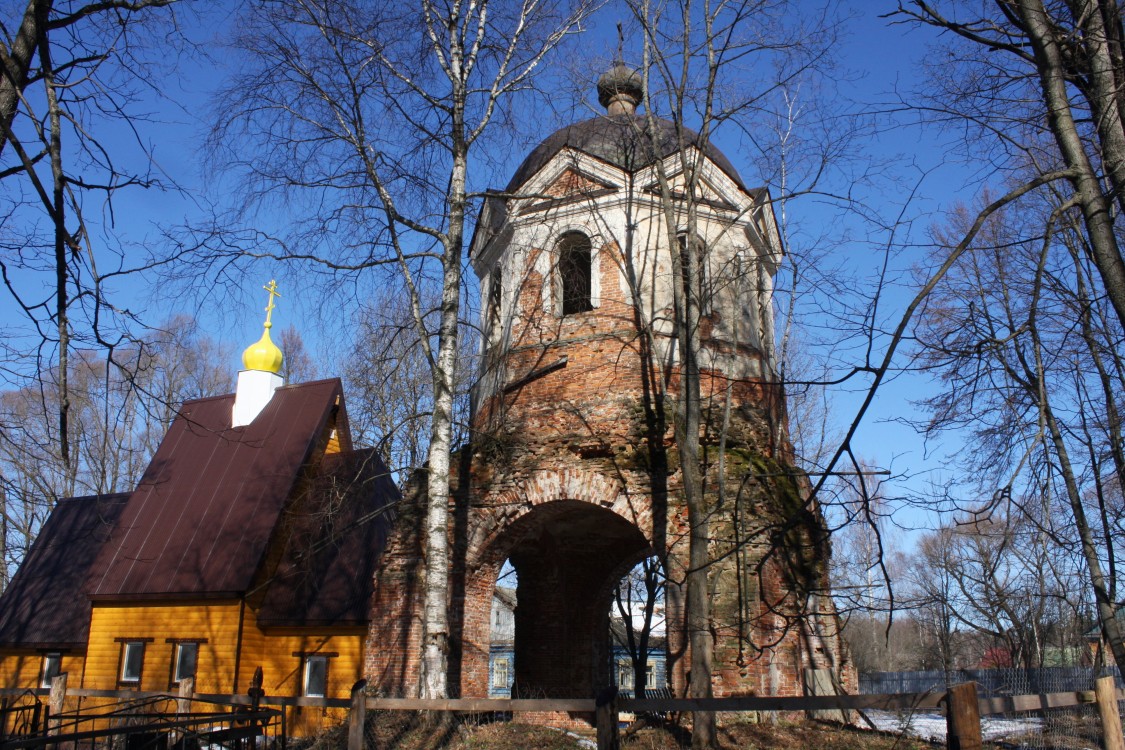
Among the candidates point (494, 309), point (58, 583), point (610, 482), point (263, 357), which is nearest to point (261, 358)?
point (263, 357)

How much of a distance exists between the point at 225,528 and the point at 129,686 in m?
3.28

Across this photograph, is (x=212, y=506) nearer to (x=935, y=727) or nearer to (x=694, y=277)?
(x=694, y=277)

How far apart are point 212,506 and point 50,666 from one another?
16.3 ft

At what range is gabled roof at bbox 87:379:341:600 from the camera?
16.1 m

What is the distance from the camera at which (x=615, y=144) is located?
1223 cm

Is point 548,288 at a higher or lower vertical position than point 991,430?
higher

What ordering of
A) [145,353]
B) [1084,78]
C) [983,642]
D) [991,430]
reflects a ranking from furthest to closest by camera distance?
[983,642]
[991,430]
[145,353]
[1084,78]

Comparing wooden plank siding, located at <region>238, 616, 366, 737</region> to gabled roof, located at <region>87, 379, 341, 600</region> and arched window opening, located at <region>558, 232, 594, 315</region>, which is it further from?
arched window opening, located at <region>558, 232, 594, 315</region>

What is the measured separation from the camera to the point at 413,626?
10688 millimetres

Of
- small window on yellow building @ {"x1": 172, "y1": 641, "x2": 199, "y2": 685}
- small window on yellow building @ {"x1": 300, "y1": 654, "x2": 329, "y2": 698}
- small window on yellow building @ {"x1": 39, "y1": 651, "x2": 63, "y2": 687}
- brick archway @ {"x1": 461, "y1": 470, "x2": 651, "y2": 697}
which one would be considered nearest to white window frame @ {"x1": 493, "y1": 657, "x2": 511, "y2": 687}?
small window on yellow building @ {"x1": 39, "y1": 651, "x2": 63, "y2": 687}

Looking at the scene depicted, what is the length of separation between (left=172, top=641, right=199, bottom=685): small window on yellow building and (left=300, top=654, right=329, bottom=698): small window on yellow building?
2.23 metres

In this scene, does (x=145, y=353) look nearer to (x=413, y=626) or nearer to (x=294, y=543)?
(x=413, y=626)

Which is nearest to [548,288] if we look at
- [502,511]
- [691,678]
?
[502,511]

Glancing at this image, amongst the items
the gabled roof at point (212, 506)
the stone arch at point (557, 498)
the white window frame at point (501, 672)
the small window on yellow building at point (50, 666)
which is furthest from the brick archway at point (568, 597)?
the white window frame at point (501, 672)
